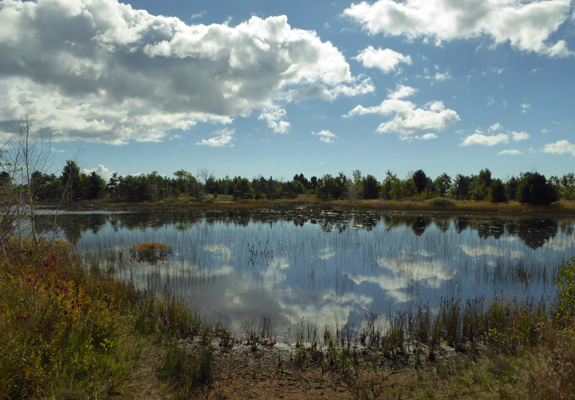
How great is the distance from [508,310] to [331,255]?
944 cm

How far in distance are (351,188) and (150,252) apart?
49992 millimetres

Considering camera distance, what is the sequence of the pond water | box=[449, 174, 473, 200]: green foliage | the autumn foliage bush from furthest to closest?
box=[449, 174, 473, 200]: green foliage < the pond water < the autumn foliage bush

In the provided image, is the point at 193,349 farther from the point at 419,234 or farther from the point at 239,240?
the point at 419,234

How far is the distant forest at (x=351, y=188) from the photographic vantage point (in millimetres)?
48312

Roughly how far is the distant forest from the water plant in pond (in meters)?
39.3

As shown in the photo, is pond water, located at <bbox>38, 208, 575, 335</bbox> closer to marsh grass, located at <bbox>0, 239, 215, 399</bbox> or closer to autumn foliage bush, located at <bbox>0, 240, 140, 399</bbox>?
marsh grass, located at <bbox>0, 239, 215, 399</bbox>

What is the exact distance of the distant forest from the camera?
48312mm

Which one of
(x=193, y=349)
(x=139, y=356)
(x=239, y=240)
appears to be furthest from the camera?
(x=239, y=240)

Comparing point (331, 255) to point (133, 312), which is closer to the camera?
point (133, 312)

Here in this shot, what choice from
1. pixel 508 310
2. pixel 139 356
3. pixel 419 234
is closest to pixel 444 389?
pixel 508 310

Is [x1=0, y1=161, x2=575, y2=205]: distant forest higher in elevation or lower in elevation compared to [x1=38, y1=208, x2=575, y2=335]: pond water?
higher

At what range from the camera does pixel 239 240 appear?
21.3 metres

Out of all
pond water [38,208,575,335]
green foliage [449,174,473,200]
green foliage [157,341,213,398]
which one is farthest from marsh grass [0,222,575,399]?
green foliage [449,174,473,200]

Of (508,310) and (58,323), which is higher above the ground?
(58,323)
